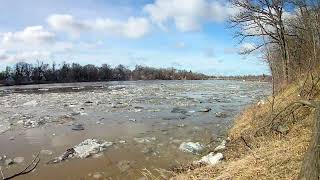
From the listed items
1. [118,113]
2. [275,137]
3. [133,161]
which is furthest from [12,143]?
[275,137]

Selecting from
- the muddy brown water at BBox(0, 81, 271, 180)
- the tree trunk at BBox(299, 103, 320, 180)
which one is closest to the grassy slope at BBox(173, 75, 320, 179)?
the tree trunk at BBox(299, 103, 320, 180)

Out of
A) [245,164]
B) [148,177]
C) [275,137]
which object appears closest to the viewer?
[245,164]

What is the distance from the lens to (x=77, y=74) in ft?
387

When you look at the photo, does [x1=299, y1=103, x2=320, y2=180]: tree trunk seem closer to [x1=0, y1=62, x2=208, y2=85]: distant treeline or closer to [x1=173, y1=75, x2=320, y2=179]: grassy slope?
[x1=173, y1=75, x2=320, y2=179]: grassy slope

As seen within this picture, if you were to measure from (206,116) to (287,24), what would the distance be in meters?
6.70

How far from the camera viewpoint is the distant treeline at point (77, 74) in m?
108

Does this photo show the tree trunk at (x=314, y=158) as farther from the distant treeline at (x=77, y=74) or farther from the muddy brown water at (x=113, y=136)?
the distant treeline at (x=77, y=74)

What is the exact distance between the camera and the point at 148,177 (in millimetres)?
9516

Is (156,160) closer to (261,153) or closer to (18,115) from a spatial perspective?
(261,153)

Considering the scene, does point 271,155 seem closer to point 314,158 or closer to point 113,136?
point 314,158

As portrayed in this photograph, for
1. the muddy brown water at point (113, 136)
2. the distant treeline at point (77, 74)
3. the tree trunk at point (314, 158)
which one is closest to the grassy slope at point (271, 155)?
the tree trunk at point (314, 158)

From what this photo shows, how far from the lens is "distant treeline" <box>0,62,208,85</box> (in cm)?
10781

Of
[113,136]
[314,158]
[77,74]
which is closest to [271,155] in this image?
[314,158]

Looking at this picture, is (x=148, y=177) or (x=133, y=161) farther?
(x=133, y=161)
